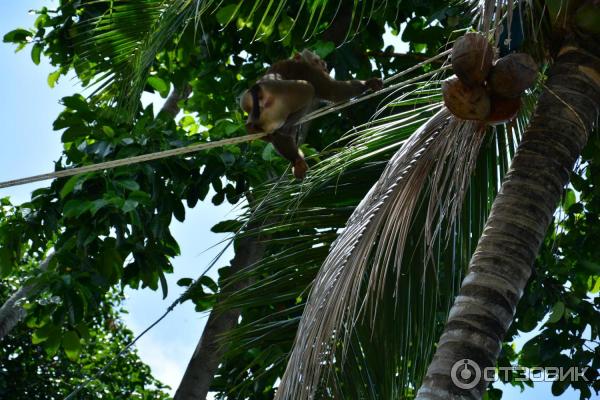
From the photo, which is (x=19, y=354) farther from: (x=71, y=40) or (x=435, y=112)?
(x=435, y=112)

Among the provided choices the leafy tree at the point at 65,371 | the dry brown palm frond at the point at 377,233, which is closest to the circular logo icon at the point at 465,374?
the dry brown palm frond at the point at 377,233

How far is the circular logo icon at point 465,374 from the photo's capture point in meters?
2.53

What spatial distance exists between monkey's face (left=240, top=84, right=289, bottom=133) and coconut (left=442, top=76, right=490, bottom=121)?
453 mm

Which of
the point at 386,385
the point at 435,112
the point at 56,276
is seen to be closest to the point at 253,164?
the point at 56,276

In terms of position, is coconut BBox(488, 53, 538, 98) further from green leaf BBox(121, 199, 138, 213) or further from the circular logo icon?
green leaf BBox(121, 199, 138, 213)

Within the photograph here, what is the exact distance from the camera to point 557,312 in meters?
4.81

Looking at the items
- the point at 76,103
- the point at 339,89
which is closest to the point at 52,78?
the point at 76,103

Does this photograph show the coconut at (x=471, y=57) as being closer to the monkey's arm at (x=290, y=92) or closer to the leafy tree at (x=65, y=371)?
the monkey's arm at (x=290, y=92)

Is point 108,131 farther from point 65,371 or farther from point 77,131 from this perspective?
point 65,371

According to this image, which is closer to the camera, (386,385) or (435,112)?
(386,385)

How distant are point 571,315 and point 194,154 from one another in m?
1.97

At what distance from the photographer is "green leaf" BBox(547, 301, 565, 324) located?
4781mm

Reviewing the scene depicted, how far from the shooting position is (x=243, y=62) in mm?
6312

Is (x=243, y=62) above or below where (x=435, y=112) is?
above
